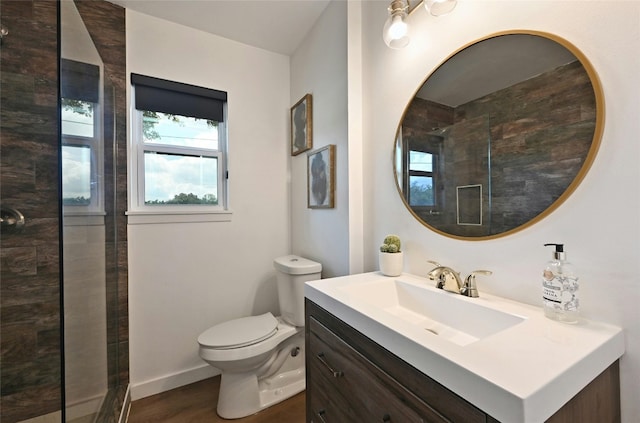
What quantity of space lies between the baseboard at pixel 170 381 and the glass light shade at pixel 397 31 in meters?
2.26

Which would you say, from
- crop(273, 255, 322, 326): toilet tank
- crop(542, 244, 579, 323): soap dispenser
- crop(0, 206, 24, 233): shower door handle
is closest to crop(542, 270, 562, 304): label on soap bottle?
crop(542, 244, 579, 323): soap dispenser

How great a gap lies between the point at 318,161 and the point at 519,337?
1.39m

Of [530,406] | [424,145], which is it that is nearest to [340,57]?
[424,145]

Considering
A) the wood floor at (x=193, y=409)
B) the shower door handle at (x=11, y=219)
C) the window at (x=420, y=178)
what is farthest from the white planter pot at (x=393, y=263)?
the shower door handle at (x=11, y=219)

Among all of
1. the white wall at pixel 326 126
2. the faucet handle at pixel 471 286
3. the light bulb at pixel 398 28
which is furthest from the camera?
the white wall at pixel 326 126

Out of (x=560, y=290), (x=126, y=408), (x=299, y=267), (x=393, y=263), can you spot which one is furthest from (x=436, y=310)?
(x=126, y=408)

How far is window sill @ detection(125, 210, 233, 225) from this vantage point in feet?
5.62

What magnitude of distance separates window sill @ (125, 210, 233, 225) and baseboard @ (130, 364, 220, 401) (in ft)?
3.36

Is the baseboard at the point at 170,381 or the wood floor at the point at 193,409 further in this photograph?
the baseboard at the point at 170,381

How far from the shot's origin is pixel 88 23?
1584 millimetres

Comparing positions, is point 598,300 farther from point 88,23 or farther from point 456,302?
point 88,23

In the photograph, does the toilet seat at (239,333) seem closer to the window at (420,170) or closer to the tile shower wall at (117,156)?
the tile shower wall at (117,156)

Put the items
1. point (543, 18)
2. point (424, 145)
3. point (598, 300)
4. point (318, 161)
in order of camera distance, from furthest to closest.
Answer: point (318, 161) < point (424, 145) < point (543, 18) < point (598, 300)

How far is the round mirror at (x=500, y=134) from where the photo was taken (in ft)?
2.38
